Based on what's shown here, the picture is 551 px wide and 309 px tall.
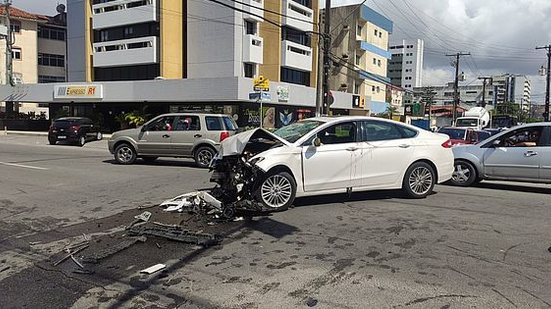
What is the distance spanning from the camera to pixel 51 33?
61.4m

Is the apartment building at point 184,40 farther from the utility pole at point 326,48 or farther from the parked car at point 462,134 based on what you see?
the parked car at point 462,134

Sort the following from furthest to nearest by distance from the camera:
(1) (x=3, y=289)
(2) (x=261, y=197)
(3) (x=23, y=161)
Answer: (3) (x=23, y=161)
(2) (x=261, y=197)
(1) (x=3, y=289)

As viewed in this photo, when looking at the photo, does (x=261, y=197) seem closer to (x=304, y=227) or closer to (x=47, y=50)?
(x=304, y=227)

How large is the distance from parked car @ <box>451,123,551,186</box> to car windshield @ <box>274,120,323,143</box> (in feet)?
14.9

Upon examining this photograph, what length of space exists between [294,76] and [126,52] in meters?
15.8

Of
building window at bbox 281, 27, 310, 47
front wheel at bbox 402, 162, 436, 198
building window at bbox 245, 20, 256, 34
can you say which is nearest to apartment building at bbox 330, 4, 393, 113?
building window at bbox 281, 27, 310, 47

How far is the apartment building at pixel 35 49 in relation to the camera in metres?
56.3

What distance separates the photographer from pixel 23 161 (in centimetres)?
1605

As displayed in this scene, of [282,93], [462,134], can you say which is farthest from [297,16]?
[462,134]

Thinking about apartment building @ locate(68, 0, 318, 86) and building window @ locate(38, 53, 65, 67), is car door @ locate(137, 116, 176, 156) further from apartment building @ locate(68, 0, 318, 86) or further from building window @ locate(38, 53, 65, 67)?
building window @ locate(38, 53, 65, 67)

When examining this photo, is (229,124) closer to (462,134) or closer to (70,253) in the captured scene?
(70,253)

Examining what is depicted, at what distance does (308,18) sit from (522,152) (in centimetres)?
3869

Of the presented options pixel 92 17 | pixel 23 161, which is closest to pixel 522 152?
pixel 23 161

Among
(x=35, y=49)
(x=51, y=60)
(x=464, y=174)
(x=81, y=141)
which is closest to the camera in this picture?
(x=464, y=174)
